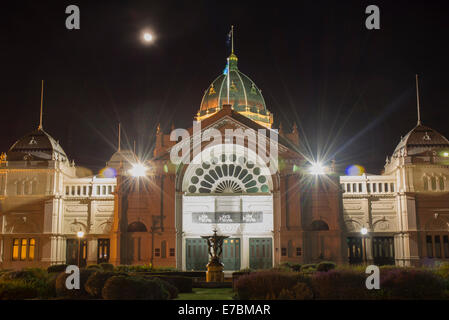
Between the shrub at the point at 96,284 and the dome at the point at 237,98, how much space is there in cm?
4598

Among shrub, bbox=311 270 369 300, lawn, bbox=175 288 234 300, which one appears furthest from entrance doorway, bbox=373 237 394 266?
shrub, bbox=311 270 369 300

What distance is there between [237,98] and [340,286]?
159ft

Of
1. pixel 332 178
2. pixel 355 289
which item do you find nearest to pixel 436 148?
pixel 332 178

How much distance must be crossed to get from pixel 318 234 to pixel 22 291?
Result: 29.7 metres

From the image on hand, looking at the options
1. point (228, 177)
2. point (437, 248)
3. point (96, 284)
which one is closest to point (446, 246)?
point (437, 248)

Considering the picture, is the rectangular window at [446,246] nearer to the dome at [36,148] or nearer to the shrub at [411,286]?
the shrub at [411,286]

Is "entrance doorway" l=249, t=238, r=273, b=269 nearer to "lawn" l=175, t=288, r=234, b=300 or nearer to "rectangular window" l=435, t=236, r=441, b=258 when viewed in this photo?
"rectangular window" l=435, t=236, r=441, b=258

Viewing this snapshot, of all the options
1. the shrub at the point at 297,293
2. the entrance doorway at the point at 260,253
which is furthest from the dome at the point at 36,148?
the shrub at the point at 297,293

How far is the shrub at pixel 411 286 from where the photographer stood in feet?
72.4

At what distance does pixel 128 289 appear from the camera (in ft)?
67.0

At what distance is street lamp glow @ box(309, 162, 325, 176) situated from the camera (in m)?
48.3

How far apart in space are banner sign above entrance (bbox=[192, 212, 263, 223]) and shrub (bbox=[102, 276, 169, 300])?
2717 cm

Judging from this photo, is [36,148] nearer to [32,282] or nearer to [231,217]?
[231,217]
